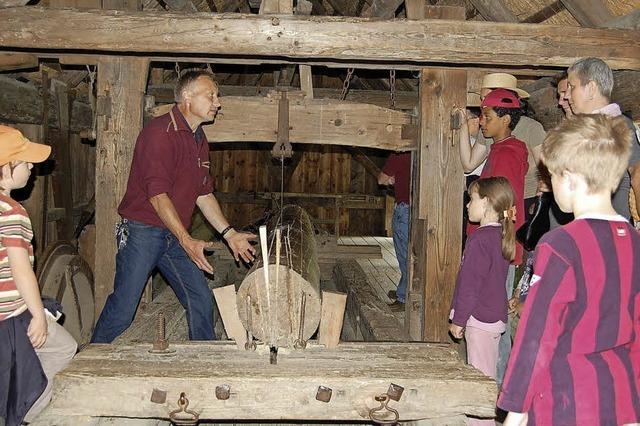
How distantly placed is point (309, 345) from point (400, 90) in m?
6.56

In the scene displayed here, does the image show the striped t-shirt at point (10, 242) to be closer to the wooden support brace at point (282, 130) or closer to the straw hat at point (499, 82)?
the wooden support brace at point (282, 130)

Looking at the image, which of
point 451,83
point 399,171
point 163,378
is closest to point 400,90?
point 399,171

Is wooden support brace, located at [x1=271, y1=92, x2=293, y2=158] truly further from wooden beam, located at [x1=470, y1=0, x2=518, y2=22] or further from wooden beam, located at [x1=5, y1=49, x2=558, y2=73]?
wooden beam, located at [x1=470, y1=0, x2=518, y2=22]

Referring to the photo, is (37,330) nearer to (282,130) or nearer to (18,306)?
(18,306)

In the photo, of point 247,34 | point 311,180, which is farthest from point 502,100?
point 311,180

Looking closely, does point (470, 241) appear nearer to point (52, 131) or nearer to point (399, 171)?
point (399, 171)

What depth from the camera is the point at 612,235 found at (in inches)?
74.2

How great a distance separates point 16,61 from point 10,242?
2707 mm

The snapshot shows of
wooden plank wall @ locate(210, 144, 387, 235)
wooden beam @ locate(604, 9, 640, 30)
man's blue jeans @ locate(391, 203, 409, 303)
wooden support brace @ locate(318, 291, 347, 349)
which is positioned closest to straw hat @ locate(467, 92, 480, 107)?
wooden beam @ locate(604, 9, 640, 30)

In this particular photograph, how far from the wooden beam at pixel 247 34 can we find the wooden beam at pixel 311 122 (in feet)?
2.88

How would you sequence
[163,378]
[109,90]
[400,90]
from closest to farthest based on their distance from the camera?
1. [163,378]
2. [109,90]
3. [400,90]

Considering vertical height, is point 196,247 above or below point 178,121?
below

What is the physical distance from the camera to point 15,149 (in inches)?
111

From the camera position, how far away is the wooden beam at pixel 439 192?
445cm
